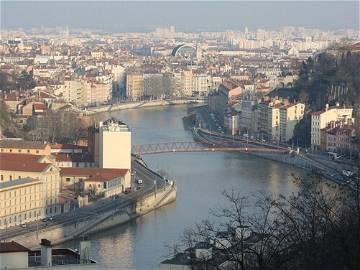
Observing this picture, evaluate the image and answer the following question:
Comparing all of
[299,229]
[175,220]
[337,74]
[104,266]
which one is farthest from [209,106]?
[299,229]

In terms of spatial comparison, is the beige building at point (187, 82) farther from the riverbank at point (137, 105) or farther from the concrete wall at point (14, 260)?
the concrete wall at point (14, 260)

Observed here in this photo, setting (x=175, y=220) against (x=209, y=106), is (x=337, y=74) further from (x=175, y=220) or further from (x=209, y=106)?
(x=175, y=220)

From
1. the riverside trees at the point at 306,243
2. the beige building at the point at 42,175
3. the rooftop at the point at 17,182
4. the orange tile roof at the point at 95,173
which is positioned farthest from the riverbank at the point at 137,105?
the riverside trees at the point at 306,243

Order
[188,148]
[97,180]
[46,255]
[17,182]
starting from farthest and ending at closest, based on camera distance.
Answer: [188,148]
[97,180]
[17,182]
[46,255]

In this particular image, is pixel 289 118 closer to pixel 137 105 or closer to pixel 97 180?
pixel 97 180

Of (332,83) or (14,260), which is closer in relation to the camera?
(14,260)

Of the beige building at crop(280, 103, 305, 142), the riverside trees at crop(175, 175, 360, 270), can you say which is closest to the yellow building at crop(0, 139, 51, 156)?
the beige building at crop(280, 103, 305, 142)

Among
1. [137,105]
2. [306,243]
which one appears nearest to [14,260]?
[306,243]
